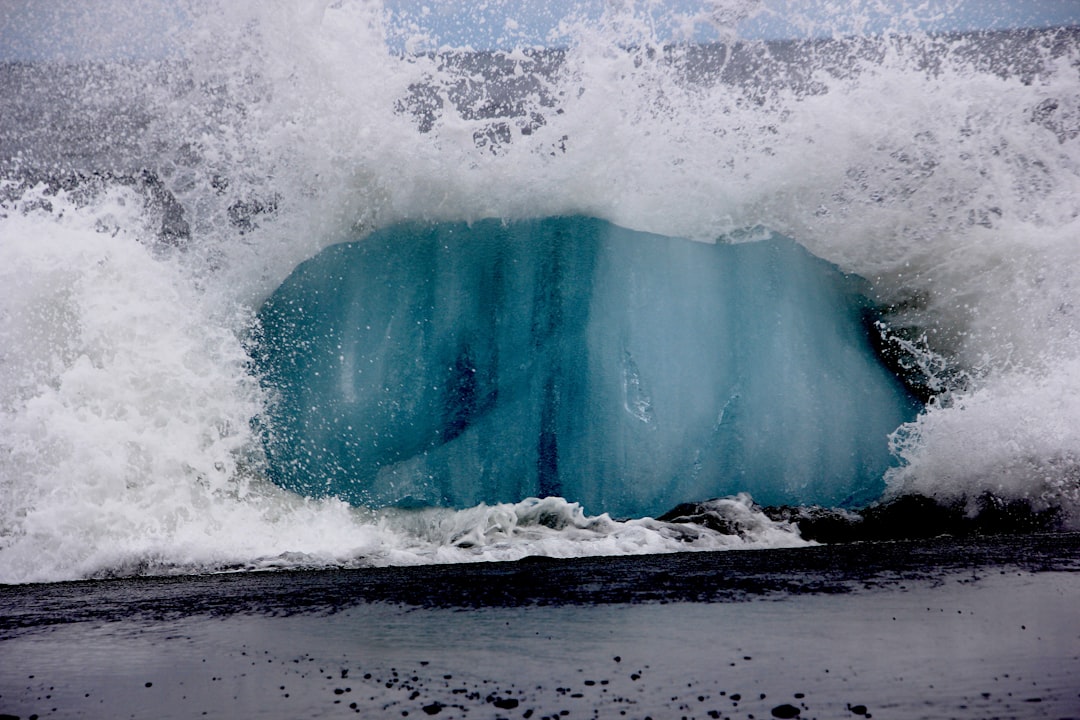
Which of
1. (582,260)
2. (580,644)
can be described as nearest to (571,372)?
(582,260)

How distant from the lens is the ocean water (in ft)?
12.5

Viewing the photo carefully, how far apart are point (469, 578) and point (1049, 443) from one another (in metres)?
2.58

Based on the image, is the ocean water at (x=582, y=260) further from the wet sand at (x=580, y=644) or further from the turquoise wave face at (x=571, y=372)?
the wet sand at (x=580, y=644)

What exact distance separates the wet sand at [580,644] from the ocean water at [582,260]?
1.29 m

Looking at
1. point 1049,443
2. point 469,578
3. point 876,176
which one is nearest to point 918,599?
point 469,578

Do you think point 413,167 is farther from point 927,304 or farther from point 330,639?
point 330,639

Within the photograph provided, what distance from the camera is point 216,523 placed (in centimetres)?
346

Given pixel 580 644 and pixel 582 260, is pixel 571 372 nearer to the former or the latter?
pixel 582 260

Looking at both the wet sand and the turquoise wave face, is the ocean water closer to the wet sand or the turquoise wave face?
the turquoise wave face

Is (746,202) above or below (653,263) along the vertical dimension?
above

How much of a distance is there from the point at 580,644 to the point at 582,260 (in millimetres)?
2960

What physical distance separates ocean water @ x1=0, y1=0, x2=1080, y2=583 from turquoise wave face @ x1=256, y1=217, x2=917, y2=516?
2 cm

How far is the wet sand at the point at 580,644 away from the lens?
4.14 feet

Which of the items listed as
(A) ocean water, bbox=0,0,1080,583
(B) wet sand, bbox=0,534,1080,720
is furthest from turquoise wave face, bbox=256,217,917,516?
(B) wet sand, bbox=0,534,1080,720
